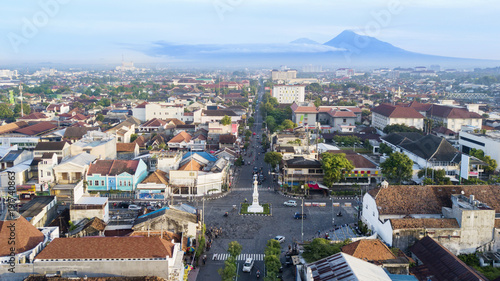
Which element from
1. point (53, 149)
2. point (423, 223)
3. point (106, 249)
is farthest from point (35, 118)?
point (423, 223)

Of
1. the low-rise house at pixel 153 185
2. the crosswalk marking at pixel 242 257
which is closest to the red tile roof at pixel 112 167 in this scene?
the low-rise house at pixel 153 185

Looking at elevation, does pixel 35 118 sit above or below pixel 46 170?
above

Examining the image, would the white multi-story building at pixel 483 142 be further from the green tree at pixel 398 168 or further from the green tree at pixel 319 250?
the green tree at pixel 319 250

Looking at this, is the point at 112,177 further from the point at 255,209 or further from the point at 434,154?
the point at 434,154

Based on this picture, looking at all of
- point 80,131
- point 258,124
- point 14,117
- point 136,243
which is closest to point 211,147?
point 80,131

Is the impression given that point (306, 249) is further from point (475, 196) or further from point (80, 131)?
point (80, 131)

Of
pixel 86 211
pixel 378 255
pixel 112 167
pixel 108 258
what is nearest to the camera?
pixel 108 258
